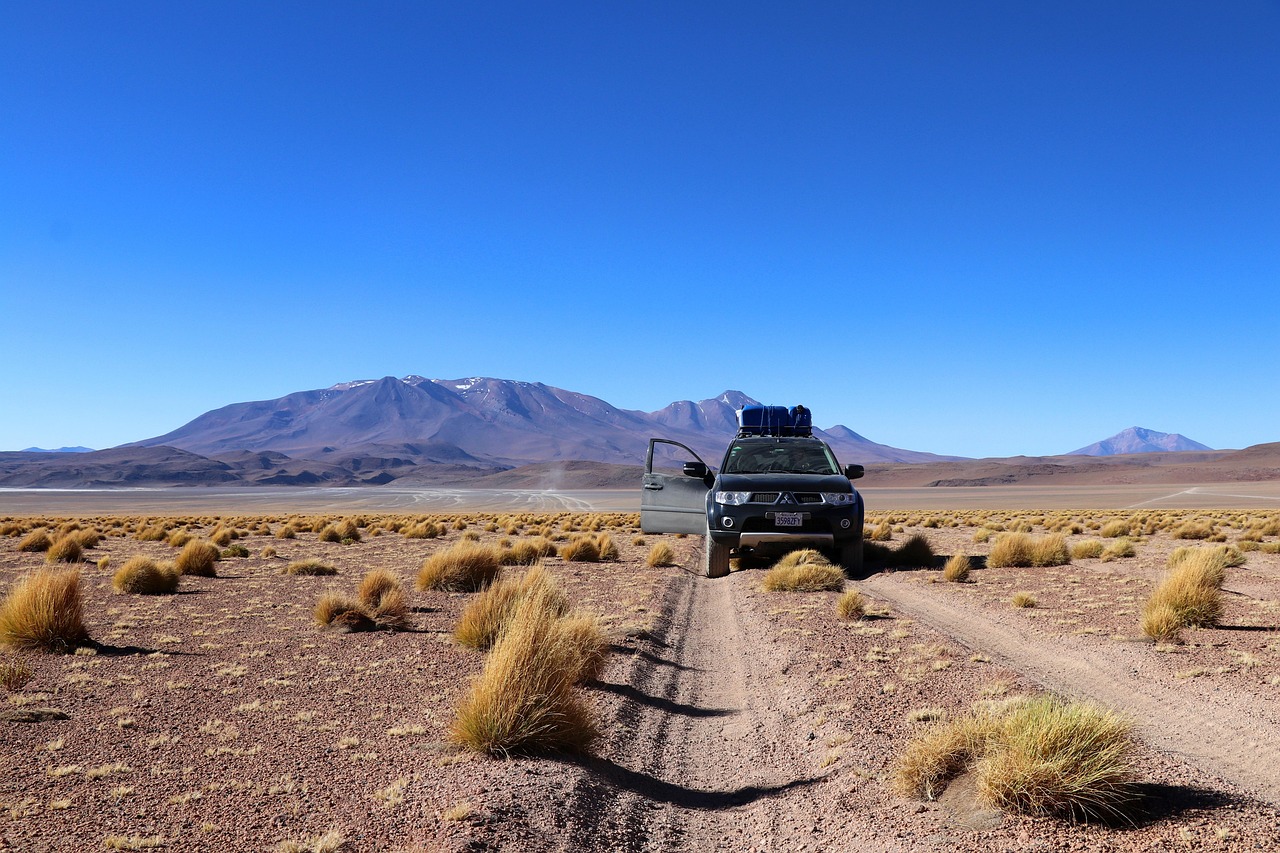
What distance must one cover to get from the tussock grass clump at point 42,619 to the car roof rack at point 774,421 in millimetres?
11900

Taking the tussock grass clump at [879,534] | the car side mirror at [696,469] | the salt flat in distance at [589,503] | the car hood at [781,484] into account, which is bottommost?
the salt flat in distance at [589,503]

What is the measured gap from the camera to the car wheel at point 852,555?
41.6 ft

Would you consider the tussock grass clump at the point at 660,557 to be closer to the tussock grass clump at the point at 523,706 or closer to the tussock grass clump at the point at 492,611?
the tussock grass clump at the point at 492,611

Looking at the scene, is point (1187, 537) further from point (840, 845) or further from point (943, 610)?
point (840, 845)

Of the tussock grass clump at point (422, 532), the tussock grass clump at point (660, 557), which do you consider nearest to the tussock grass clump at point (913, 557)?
the tussock grass clump at point (660, 557)

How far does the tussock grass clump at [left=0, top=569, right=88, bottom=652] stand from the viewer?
8.07 m

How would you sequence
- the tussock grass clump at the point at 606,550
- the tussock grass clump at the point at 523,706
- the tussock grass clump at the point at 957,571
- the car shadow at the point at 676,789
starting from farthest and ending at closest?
1. the tussock grass clump at the point at 606,550
2. the tussock grass clump at the point at 957,571
3. the tussock grass clump at the point at 523,706
4. the car shadow at the point at 676,789

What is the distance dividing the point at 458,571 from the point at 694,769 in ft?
28.9

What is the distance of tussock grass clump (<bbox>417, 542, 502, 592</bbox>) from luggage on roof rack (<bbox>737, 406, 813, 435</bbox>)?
6292mm

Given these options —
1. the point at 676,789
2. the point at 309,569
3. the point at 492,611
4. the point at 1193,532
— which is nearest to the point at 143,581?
the point at 309,569

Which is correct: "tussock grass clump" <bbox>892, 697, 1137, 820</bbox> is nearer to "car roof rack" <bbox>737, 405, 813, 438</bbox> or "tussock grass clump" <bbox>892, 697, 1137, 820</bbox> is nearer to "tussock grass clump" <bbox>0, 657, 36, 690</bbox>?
"tussock grass clump" <bbox>0, 657, 36, 690</bbox>

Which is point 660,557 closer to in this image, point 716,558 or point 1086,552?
point 716,558

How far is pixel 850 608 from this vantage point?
9609 millimetres

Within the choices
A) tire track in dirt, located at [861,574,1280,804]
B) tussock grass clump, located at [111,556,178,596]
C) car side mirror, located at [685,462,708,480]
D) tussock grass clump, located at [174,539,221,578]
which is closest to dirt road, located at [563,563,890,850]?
tire track in dirt, located at [861,574,1280,804]
